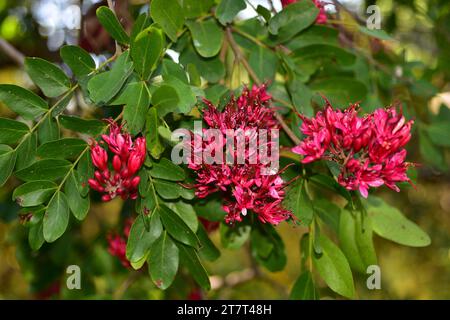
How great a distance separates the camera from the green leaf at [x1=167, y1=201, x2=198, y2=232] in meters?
1.43

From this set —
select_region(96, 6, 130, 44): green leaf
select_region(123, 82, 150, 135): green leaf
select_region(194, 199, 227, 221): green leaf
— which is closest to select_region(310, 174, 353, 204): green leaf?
select_region(194, 199, 227, 221): green leaf

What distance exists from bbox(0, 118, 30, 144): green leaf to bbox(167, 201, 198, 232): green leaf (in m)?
0.39

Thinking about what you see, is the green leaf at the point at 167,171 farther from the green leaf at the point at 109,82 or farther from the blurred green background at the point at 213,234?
the blurred green background at the point at 213,234

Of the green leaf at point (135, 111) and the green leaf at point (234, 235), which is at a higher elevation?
the green leaf at point (135, 111)

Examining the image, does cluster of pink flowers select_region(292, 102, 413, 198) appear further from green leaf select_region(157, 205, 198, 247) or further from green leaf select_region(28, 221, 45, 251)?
green leaf select_region(28, 221, 45, 251)

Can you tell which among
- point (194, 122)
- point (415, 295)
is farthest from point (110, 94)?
point (415, 295)

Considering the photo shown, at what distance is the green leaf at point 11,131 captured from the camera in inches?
54.2

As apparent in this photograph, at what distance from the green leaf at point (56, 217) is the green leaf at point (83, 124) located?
0.16 meters

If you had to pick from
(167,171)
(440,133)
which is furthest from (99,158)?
(440,133)

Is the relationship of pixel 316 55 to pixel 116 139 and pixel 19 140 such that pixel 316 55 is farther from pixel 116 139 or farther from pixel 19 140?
pixel 19 140

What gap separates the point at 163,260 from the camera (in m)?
1.39

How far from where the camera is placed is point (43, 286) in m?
2.29

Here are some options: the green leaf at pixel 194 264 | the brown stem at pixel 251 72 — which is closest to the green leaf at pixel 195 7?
the brown stem at pixel 251 72
